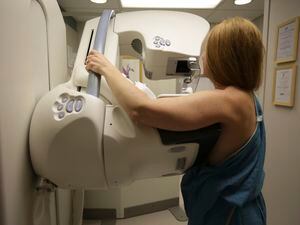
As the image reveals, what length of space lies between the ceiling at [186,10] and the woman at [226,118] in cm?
183

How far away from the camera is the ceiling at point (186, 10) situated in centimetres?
247

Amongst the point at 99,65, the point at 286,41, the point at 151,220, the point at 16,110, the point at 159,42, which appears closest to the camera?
the point at 16,110

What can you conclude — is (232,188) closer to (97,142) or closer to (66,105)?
(97,142)

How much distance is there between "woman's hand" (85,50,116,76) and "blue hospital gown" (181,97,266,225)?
434 mm

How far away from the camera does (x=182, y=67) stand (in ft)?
3.69

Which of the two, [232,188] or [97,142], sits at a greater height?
[97,142]

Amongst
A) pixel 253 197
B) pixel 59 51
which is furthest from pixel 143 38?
pixel 253 197

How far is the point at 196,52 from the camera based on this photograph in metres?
1.06

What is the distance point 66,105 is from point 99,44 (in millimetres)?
305

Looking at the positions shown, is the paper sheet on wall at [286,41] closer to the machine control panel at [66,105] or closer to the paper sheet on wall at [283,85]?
the paper sheet on wall at [283,85]

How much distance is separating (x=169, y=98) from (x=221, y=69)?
0.69 feet

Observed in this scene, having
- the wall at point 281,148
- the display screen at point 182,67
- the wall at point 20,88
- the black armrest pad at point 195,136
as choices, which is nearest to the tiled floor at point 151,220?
the wall at point 281,148

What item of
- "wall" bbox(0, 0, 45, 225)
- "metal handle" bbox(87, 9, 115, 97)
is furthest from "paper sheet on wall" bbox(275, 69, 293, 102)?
"wall" bbox(0, 0, 45, 225)

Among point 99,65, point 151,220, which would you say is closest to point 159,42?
point 99,65
